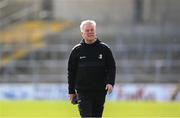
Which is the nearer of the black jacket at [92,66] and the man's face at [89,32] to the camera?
the man's face at [89,32]

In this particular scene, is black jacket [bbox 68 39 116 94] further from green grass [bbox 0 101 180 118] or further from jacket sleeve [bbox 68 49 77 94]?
green grass [bbox 0 101 180 118]

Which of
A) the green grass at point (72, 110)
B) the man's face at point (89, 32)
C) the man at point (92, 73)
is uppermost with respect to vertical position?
the man's face at point (89, 32)

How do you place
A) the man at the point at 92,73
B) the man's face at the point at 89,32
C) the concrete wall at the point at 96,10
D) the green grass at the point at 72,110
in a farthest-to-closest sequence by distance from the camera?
the concrete wall at the point at 96,10
the green grass at the point at 72,110
the man at the point at 92,73
the man's face at the point at 89,32

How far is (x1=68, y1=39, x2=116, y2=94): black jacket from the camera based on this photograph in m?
6.95

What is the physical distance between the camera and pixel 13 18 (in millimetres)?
25219

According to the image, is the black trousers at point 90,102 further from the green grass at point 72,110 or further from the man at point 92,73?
the green grass at point 72,110

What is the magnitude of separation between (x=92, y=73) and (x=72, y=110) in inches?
315

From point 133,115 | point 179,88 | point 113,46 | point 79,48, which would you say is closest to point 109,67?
point 79,48

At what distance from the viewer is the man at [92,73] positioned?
695cm

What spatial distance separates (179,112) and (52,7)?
11.8m

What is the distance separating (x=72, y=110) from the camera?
585 inches

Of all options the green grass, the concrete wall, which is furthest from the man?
the concrete wall

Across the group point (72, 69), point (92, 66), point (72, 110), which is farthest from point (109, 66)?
point (72, 110)

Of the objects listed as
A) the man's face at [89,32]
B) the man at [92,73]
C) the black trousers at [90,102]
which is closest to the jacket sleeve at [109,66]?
the man at [92,73]
